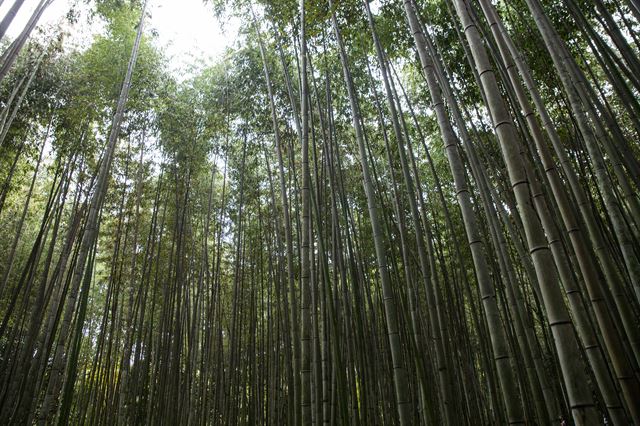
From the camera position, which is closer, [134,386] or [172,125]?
[134,386]

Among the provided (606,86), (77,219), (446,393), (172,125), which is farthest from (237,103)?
(606,86)

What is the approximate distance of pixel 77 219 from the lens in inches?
151

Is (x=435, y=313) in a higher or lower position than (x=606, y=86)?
lower

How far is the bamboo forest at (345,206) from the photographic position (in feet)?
5.87

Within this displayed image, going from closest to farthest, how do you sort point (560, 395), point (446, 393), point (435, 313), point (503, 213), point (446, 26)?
point (446, 393) → point (435, 313) → point (503, 213) → point (560, 395) → point (446, 26)

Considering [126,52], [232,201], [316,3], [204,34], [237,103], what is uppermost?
[204,34]

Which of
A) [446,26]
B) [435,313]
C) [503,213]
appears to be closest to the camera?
[435,313]

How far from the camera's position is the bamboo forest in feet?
5.87

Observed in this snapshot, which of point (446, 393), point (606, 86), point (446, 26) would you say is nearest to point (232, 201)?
point (446, 26)

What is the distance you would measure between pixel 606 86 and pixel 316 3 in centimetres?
613

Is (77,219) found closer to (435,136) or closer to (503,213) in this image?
(503,213)

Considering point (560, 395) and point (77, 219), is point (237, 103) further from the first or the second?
point (560, 395)

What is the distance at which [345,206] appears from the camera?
8.54 ft

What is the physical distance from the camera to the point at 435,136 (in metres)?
5.95
